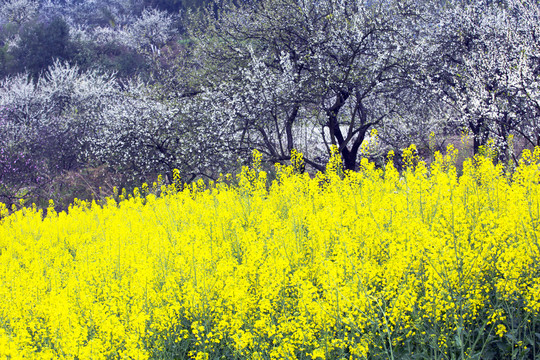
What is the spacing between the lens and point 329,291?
294 cm

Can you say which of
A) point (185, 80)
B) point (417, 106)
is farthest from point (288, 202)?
point (185, 80)

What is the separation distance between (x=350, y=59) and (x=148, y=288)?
9793mm

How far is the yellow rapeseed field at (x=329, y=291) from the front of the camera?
298 cm

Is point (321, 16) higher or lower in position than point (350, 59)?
higher

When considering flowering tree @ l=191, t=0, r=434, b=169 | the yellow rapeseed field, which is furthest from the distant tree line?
the yellow rapeseed field

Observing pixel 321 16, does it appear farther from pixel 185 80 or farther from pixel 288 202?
pixel 288 202

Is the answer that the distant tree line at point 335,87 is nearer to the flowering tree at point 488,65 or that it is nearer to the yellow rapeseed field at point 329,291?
the flowering tree at point 488,65

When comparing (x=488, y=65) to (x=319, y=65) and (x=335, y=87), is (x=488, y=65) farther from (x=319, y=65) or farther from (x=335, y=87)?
(x=319, y=65)

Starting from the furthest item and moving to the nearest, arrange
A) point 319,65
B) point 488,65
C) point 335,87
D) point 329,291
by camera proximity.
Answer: point 335,87, point 319,65, point 488,65, point 329,291

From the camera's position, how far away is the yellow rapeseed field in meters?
2.98

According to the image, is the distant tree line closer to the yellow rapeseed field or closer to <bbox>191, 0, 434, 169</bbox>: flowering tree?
<bbox>191, 0, 434, 169</bbox>: flowering tree

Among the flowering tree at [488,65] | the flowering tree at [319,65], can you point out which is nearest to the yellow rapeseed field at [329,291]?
the flowering tree at [488,65]

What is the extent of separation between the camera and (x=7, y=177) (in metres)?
17.2

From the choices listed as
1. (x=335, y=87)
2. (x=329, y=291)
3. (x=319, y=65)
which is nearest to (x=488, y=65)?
(x=335, y=87)
